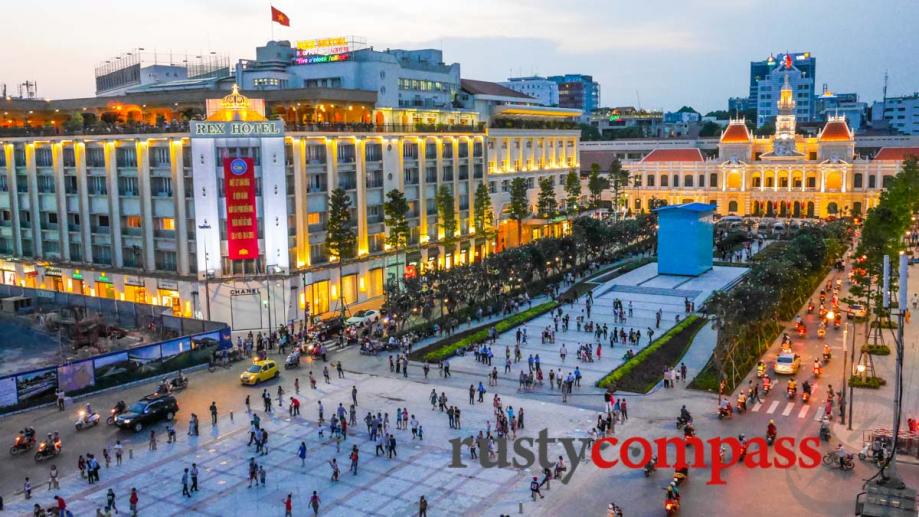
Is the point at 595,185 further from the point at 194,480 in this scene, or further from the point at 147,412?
the point at 194,480

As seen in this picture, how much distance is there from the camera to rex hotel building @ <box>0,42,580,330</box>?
6681 cm

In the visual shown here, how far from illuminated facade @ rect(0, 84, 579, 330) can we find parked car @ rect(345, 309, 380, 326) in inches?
A: 157

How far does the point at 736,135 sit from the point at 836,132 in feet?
55.7

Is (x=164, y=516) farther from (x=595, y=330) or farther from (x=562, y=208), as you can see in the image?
(x=562, y=208)

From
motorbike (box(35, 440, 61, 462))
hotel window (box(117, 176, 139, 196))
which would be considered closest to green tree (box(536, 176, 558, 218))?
hotel window (box(117, 176, 139, 196))

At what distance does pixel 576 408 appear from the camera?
46.7 m

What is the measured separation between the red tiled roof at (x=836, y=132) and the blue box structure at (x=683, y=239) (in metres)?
62.2

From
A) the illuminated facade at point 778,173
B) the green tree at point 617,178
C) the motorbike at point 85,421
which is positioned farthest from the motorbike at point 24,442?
the illuminated facade at point 778,173

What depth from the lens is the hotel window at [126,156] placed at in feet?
235

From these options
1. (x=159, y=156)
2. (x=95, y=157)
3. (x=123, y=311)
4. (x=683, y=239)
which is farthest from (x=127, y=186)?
(x=683, y=239)

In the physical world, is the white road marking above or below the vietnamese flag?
below

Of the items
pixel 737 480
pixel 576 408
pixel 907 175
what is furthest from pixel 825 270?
pixel 737 480

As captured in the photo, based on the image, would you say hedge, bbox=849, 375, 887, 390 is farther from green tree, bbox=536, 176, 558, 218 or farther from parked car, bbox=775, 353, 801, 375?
green tree, bbox=536, 176, 558, 218

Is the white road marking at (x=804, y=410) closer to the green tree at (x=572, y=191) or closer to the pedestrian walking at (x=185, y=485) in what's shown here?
the pedestrian walking at (x=185, y=485)
